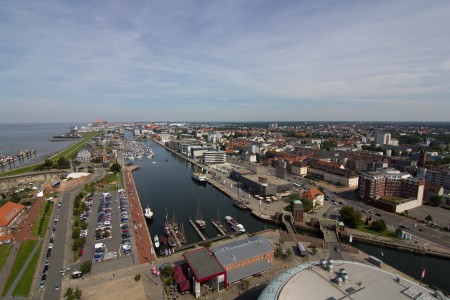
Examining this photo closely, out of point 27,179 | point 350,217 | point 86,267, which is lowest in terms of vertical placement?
point 27,179

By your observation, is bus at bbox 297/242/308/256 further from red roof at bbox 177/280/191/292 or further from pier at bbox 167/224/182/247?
pier at bbox 167/224/182/247

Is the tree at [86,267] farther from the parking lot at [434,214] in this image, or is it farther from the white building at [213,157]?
the white building at [213,157]

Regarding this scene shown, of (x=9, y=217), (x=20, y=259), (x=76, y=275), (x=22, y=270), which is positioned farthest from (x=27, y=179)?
(x=76, y=275)

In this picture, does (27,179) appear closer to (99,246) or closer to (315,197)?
(99,246)

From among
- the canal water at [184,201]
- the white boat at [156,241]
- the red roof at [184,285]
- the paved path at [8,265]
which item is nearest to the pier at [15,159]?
the canal water at [184,201]

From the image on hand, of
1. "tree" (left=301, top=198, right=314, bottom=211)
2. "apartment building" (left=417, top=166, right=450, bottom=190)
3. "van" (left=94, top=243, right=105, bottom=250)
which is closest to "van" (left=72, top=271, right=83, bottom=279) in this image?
"van" (left=94, top=243, right=105, bottom=250)

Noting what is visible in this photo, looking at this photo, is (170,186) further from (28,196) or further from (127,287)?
(127,287)
